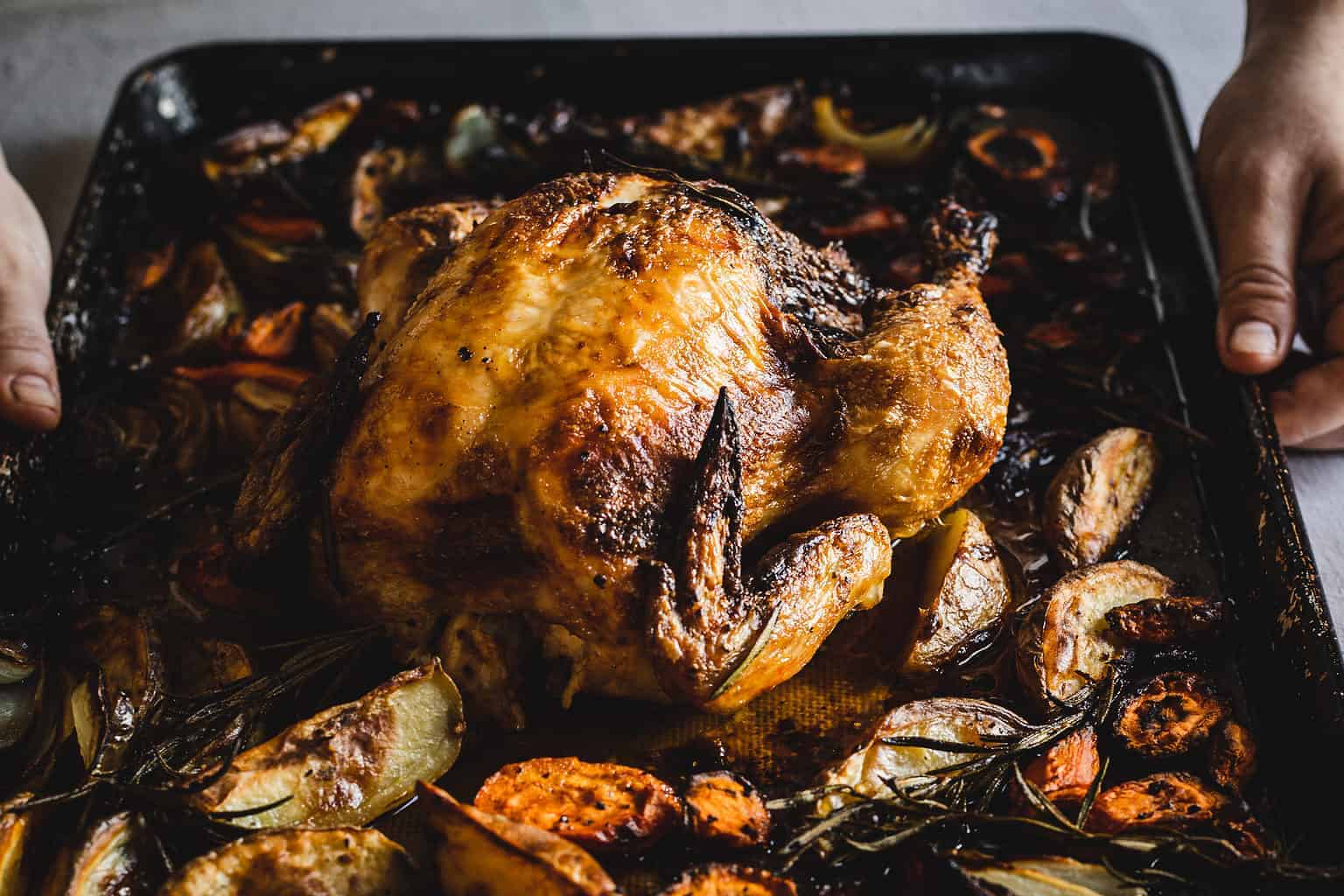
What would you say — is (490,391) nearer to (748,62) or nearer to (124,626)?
(124,626)

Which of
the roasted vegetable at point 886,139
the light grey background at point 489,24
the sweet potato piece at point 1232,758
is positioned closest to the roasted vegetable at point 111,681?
the sweet potato piece at point 1232,758

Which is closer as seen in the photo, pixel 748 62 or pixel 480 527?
pixel 480 527

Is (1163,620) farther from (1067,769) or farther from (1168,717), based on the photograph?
(1067,769)

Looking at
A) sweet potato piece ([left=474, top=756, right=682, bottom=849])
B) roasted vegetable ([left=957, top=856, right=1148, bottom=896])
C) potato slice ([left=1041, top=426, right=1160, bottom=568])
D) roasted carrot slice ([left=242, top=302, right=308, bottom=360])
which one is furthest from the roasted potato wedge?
potato slice ([left=1041, top=426, right=1160, bottom=568])

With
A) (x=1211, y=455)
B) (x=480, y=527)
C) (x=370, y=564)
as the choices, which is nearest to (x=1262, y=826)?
(x=1211, y=455)

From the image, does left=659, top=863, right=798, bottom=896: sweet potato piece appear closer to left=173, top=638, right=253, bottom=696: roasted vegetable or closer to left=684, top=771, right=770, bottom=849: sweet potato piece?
left=684, top=771, right=770, bottom=849: sweet potato piece

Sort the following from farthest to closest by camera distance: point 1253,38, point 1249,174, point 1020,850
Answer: point 1253,38, point 1249,174, point 1020,850
